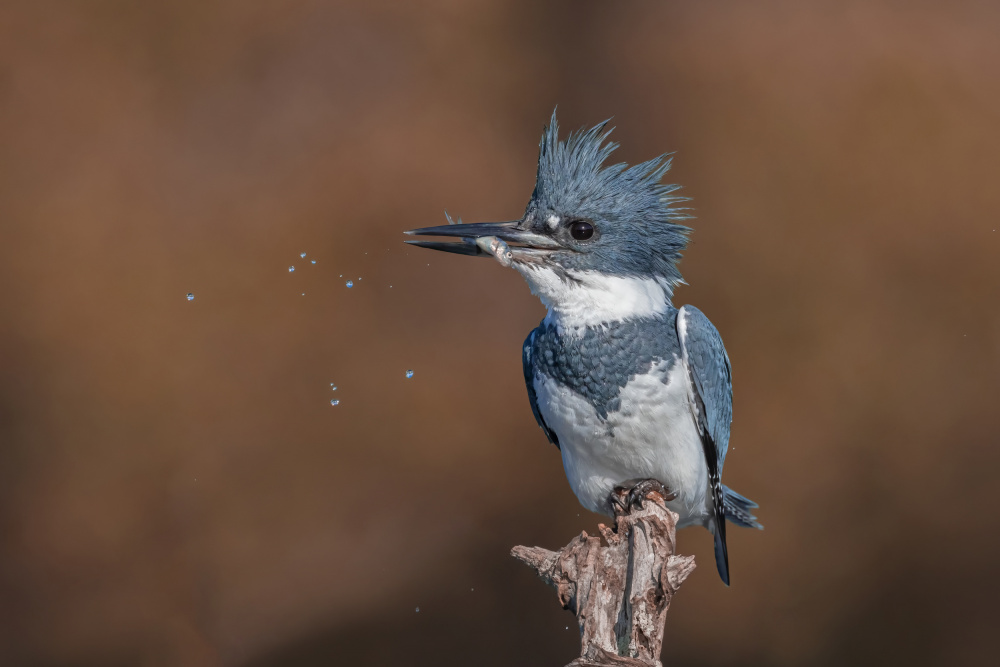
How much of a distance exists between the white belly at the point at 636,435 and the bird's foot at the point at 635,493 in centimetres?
1

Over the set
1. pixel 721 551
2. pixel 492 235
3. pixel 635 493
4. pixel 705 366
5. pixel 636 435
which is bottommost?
pixel 721 551

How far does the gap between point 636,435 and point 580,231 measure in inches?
14.1

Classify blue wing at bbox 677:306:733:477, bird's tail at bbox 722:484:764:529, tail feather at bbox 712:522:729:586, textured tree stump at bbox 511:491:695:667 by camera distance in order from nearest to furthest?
textured tree stump at bbox 511:491:695:667, blue wing at bbox 677:306:733:477, tail feather at bbox 712:522:729:586, bird's tail at bbox 722:484:764:529

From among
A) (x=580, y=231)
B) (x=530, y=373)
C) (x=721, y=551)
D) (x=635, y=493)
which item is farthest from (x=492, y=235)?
(x=721, y=551)

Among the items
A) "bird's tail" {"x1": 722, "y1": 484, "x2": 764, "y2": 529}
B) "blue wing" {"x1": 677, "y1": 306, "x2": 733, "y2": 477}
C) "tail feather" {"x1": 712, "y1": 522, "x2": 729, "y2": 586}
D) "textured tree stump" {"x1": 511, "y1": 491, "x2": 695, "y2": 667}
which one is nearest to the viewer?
"textured tree stump" {"x1": 511, "y1": 491, "x2": 695, "y2": 667}

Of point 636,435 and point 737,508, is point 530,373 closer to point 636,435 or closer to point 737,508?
point 636,435

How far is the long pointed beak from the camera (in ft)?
5.31

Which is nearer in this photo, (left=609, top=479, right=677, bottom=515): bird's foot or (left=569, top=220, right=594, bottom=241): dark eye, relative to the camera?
(left=569, top=220, right=594, bottom=241): dark eye

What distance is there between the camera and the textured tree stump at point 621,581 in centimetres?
153

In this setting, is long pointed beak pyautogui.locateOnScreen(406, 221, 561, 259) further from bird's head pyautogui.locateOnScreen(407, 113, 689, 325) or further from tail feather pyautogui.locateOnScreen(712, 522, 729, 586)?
tail feather pyautogui.locateOnScreen(712, 522, 729, 586)

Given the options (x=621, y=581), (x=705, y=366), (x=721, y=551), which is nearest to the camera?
(x=621, y=581)

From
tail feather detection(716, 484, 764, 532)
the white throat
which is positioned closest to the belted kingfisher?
the white throat

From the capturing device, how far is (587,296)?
163 centimetres

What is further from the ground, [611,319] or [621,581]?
[611,319]
